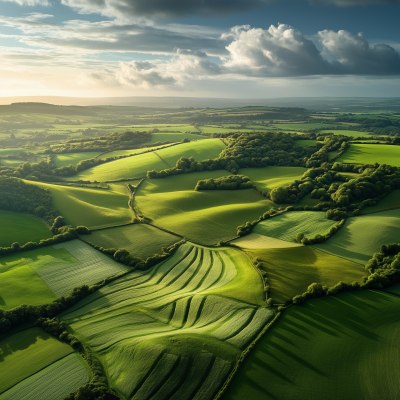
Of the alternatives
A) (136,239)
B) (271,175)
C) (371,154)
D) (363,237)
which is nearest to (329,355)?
(363,237)

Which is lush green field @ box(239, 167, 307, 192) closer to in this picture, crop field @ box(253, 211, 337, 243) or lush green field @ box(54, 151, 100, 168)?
crop field @ box(253, 211, 337, 243)

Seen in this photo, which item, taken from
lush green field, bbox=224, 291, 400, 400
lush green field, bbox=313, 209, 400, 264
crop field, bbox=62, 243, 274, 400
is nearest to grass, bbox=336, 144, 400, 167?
lush green field, bbox=313, 209, 400, 264

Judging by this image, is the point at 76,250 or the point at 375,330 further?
the point at 76,250

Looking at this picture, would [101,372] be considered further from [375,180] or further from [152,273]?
[375,180]

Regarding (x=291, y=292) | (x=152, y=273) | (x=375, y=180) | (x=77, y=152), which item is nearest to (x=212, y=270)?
(x=152, y=273)

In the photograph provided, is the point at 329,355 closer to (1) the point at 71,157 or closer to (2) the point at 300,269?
(2) the point at 300,269

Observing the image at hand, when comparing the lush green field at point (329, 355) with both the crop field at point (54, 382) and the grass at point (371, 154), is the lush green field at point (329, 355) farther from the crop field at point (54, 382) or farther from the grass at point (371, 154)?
the grass at point (371, 154)
